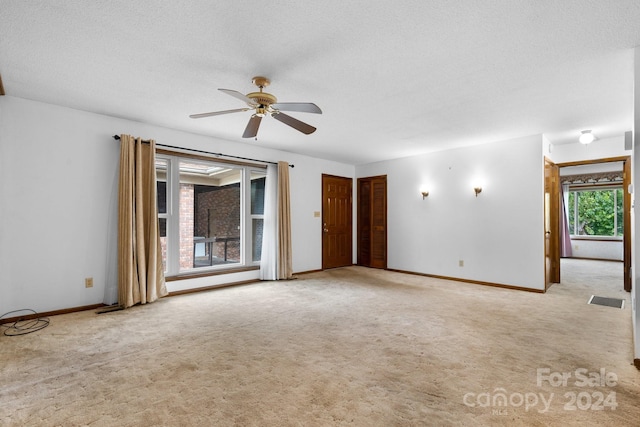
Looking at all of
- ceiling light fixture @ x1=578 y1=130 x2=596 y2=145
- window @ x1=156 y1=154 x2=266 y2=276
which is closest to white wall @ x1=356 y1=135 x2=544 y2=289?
ceiling light fixture @ x1=578 y1=130 x2=596 y2=145

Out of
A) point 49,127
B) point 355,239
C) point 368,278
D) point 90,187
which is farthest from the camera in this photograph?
point 355,239

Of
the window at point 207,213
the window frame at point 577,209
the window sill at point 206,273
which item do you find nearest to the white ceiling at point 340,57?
the window at point 207,213

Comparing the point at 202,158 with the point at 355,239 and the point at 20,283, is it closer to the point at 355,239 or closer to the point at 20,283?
the point at 20,283

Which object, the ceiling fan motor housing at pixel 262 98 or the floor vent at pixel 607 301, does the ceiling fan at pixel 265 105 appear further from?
the floor vent at pixel 607 301

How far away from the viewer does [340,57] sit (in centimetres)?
257

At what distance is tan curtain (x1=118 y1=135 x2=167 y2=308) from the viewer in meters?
3.99

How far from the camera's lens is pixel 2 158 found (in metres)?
3.37

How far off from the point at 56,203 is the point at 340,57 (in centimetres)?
377

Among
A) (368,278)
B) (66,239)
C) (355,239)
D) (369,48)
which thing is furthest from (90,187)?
(355,239)

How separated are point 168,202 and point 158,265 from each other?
38.5 inches

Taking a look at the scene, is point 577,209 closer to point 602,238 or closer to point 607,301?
point 602,238

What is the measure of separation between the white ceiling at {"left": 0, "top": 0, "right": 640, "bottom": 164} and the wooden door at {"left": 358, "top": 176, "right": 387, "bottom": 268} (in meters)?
3.04

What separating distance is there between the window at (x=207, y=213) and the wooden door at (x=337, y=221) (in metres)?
1.59

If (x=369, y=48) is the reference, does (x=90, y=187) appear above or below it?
below
